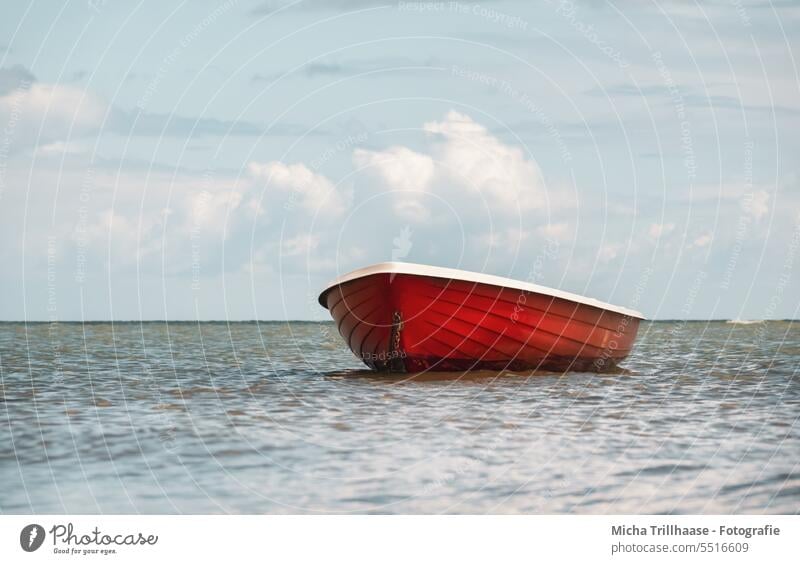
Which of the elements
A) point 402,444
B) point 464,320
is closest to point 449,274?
point 464,320

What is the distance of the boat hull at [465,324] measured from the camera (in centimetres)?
1994

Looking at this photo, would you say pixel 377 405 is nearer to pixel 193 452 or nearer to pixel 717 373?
pixel 193 452

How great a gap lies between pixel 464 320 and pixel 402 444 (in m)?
6.85

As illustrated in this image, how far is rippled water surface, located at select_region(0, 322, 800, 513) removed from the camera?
429 inches

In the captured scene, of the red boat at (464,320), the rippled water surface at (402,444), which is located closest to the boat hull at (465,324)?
the red boat at (464,320)

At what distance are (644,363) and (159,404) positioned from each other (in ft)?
48.6

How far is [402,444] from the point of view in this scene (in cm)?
1354

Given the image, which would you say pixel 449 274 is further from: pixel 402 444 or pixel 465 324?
pixel 402 444

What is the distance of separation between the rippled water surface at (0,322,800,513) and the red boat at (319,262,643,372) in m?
0.49

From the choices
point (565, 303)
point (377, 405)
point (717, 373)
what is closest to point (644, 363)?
point (717, 373)

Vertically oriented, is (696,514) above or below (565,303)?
below

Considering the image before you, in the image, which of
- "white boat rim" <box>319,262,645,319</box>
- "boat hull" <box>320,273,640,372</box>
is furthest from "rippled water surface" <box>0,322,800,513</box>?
"white boat rim" <box>319,262,645,319</box>

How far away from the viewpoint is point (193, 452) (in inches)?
520

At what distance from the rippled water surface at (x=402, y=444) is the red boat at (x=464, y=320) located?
0.49 m
